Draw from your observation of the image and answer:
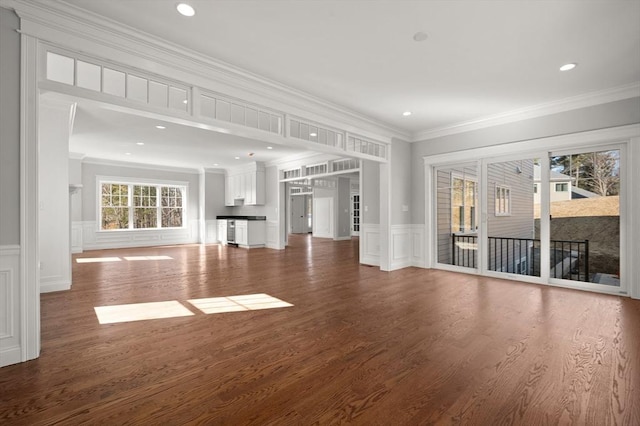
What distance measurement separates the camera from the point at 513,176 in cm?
528

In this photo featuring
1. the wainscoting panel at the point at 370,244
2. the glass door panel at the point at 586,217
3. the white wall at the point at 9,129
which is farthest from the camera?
the wainscoting panel at the point at 370,244

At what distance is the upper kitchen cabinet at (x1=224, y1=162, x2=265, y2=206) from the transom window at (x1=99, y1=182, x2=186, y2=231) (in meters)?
1.63

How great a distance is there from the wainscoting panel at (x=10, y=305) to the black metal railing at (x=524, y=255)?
6.19 meters

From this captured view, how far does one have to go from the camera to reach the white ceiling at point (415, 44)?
2.61 meters

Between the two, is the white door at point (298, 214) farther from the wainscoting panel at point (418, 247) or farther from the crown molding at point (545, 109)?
the crown molding at point (545, 109)

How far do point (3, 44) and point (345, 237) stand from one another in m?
11.1

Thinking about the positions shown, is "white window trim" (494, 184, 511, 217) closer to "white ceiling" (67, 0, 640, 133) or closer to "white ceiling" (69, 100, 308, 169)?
"white ceiling" (67, 0, 640, 133)

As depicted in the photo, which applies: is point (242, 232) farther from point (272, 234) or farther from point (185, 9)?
point (185, 9)

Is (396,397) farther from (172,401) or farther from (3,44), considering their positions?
(3,44)

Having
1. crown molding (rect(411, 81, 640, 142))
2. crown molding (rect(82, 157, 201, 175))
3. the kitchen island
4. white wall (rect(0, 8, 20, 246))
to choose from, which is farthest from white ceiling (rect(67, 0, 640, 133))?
crown molding (rect(82, 157, 201, 175))

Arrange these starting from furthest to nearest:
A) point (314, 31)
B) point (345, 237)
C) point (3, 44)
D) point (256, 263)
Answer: point (345, 237) → point (256, 263) → point (314, 31) → point (3, 44)

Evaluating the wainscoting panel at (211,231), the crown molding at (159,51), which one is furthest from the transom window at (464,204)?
the wainscoting panel at (211,231)

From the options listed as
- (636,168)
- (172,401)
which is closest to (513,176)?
(636,168)

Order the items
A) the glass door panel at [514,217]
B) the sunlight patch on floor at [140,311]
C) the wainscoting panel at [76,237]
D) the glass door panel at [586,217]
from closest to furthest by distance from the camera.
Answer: the sunlight patch on floor at [140,311]
the glass door panel at [586,217]
the glass door panel at [514,217]
the wainscoting panel at [76,237]
